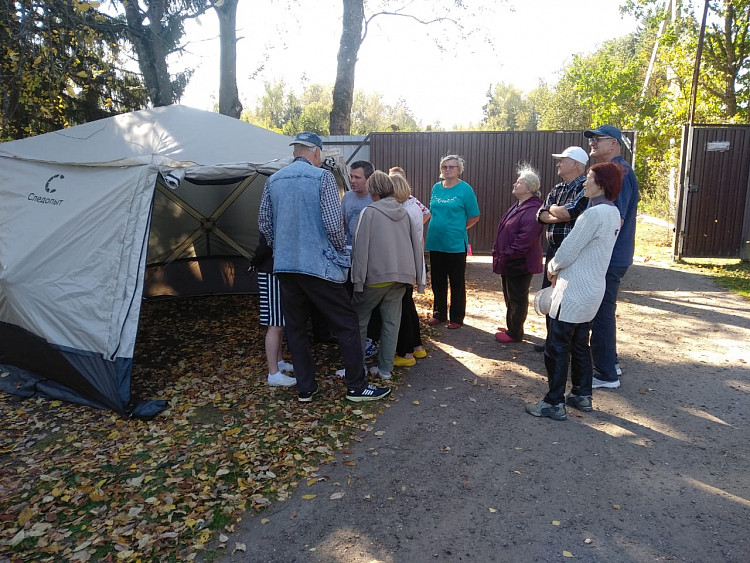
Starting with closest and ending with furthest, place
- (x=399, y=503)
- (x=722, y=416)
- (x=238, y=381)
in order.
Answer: (x=399, y=503), (x=722, y=416), (x=238, y=381)

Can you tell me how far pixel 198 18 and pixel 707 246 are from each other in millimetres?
9742

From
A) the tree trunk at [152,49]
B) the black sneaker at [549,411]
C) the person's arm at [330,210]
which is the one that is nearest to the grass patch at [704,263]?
the black sneaker at [549,411]

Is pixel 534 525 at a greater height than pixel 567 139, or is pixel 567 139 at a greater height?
pixel 567 139

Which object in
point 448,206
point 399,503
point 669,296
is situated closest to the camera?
point 399,503

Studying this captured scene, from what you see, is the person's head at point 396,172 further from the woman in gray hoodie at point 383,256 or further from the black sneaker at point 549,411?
the black sneaker at point 549,411

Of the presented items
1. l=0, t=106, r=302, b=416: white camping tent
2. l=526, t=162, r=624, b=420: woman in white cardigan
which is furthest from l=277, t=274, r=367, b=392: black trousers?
l=526, t=162, r=624, b=420: woman in white cardigan

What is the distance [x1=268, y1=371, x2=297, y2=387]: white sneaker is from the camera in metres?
4.60

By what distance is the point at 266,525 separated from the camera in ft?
9.40

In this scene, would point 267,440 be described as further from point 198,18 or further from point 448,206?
point 198,18

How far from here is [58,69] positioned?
6.66 metres

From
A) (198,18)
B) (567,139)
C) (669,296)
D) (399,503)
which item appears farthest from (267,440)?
(198,18)

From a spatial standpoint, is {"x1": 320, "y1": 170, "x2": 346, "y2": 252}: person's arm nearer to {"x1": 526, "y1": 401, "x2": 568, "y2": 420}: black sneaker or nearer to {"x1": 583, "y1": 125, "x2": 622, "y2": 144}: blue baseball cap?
{"x1": 526, "y1": 401, "x2": 568, "y2": 420}: black sneaker

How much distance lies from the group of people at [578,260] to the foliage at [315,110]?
84.1 feet

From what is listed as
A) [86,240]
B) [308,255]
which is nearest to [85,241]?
[86,240]
